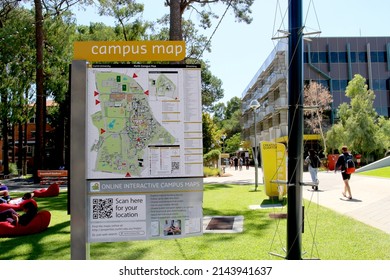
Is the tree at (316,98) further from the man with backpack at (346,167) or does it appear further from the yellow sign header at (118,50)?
the yellow sign header at (118,50)

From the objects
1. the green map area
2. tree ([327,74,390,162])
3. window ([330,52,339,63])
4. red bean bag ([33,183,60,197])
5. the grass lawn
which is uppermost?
window ([330,52,339,63])

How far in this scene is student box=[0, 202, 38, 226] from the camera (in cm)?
871

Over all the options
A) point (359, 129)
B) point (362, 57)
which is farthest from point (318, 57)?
point (359, 129)

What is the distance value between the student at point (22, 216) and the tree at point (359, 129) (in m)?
32.9

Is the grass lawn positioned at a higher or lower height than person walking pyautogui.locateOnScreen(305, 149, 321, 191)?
lower

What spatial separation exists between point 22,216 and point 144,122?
5.56m

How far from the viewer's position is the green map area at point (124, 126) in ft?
15.0

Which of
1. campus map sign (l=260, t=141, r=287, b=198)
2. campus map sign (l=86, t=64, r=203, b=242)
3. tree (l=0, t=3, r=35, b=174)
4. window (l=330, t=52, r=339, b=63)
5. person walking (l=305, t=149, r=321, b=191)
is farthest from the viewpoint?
window (l=330, t=52, r=339, b=63)

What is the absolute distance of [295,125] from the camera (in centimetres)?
479

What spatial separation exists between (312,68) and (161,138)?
45.4 meters

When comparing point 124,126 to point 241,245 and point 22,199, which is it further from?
point 22,199

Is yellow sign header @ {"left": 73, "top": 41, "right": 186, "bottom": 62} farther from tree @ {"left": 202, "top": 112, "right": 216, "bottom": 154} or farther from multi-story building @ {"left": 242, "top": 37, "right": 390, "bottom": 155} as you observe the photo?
tree @ {"left": 202, "top": 112, "right": 216, "bottom": 154}

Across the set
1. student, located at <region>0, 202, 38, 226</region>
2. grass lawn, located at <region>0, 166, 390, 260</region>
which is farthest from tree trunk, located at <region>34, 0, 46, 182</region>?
grass lawn, located at <region>0, 166, 390, 260</region>

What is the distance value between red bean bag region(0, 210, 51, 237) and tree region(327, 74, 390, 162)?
32.9 m
